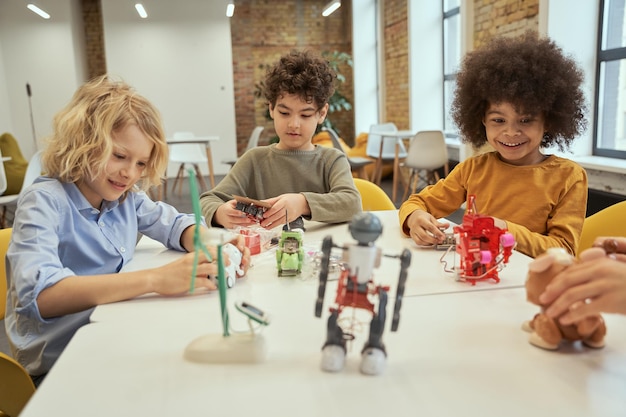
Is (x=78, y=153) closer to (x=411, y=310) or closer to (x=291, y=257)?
(x=291, y=257)

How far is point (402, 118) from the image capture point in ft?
26.8

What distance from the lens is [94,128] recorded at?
1213 mm

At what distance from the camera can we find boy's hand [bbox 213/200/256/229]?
167 cm

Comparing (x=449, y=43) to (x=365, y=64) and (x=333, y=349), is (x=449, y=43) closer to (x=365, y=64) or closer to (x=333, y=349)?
(x=365, y=64)

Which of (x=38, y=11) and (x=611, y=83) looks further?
(x=38, y=11)

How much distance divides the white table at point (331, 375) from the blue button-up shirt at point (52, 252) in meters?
0.15

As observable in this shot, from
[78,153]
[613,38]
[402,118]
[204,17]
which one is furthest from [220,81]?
[78,153]

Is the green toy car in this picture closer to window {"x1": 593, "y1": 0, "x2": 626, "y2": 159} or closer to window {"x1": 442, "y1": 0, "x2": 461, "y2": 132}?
window {"x1": 593, "y1": 0, "x2": 626, "y2": 159}

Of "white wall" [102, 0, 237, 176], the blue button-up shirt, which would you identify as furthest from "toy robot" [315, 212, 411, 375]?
"white wall" [102, 0, 237, 176]

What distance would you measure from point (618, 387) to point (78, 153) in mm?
1119

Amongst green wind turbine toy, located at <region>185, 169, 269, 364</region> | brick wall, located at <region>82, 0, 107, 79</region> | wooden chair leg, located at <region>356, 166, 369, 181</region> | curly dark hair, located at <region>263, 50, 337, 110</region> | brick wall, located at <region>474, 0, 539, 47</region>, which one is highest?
brick wall, located at <region>82, 0, 107, 79</region>

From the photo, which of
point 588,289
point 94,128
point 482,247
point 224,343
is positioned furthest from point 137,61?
point 588,289

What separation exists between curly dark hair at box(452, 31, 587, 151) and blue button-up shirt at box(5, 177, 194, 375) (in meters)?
1.15

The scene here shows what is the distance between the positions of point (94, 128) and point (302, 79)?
911 millimetres
